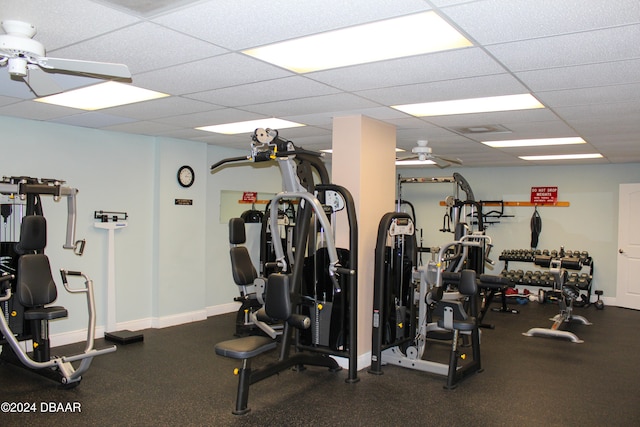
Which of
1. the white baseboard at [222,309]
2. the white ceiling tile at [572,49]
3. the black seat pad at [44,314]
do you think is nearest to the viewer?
the white ceiling tile at [572,49]

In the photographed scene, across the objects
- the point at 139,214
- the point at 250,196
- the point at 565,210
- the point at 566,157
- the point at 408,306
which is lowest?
the point at 408,306

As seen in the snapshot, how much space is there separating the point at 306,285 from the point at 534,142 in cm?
345

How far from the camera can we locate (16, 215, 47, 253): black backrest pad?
4.27 m

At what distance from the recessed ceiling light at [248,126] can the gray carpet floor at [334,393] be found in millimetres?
2351

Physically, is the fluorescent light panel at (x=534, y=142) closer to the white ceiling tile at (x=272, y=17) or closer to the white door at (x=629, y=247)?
the white door at (x=629, y=247)

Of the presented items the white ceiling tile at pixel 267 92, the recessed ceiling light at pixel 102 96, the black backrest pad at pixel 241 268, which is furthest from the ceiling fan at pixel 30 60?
the black backrest pad at pixel 241 268

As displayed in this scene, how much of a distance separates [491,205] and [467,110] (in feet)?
17.5

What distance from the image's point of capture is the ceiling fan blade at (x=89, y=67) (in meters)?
2.35

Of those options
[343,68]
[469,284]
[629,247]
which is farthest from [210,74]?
[629,247]

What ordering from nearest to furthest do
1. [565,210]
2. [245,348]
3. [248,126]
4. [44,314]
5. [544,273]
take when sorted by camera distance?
[245,348], [44,314], [248,126], [544,273], [565,210]

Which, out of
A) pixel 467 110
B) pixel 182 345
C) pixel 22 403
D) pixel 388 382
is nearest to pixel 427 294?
pixel 388 382

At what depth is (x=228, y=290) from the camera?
736 cm

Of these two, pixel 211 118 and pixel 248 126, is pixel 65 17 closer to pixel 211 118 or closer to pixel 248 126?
pixel 211 118

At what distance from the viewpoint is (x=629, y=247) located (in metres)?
8.17
